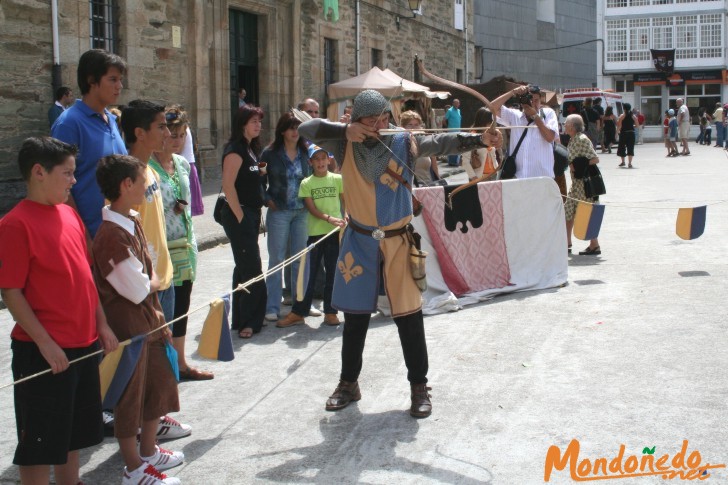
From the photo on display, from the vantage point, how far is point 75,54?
1416cm

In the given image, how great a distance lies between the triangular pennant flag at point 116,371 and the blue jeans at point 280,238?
324cm

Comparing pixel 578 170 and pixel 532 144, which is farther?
pixel 578 170

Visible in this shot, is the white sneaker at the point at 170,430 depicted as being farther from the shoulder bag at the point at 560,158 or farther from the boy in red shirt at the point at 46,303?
the shoulder bag at the point at 560,158

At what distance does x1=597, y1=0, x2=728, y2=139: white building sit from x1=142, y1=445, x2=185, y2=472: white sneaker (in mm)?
49933

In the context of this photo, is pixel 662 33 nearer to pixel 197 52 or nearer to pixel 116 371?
pixel 197 52

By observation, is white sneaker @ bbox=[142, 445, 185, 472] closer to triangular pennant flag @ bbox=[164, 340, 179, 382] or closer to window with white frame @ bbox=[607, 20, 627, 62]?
triangular pennant flag @ bbox=[164, 340, 179, 382]

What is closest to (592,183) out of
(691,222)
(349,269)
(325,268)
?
(691,222)

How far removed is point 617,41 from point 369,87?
38.7 m

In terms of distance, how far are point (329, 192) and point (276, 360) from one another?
1.80 m

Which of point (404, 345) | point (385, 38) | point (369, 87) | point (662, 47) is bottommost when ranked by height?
point (404, 345)

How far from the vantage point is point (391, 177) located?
15.9ft

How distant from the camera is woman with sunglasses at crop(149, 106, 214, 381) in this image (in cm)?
532

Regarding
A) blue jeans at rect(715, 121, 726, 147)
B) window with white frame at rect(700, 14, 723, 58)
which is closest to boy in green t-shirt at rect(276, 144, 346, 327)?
blue jeans at rect(715, 121, 726, 147)

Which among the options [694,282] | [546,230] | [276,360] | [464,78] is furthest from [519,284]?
[464,78]
